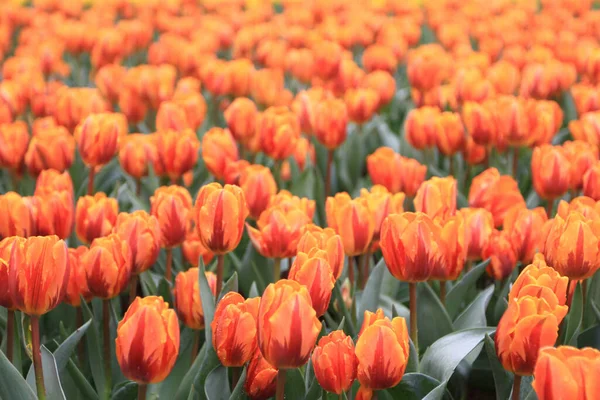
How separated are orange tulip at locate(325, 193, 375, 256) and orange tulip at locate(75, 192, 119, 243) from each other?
2.11 feet

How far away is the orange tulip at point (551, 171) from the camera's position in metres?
2.36

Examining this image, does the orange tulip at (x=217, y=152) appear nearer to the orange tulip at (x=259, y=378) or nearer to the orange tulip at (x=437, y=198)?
the orange tulip at (x=437, y=198)

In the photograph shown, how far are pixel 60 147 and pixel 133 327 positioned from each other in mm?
1410

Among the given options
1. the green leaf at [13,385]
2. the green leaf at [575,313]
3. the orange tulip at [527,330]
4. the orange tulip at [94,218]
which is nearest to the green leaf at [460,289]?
the green leaf at [575,313]

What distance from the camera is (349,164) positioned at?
140 inches

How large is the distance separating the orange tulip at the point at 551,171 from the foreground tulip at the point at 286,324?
1.24 metres

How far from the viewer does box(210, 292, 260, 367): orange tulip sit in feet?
4.97

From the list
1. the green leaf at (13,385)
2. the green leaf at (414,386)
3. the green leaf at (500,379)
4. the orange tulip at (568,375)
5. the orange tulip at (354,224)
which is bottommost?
the green leaf at (500,379)

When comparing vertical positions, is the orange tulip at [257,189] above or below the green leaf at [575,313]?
above

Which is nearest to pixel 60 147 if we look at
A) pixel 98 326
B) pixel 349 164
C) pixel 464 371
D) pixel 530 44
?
pixel 98 326

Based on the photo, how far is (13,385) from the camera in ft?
5.09

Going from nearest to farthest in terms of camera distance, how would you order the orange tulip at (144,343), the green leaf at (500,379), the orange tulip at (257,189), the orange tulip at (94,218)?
the orange tulip at (144,343)
the green leaf at (500,379)
the orange tulip at (94,218)
the orange tulip at (257,189)

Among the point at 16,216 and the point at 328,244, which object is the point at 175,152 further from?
the point at 328,244

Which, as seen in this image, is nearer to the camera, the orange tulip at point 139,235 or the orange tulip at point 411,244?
the orange tulip at point 411,244
